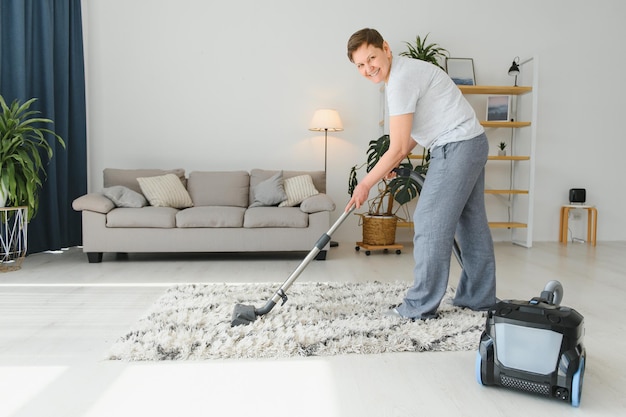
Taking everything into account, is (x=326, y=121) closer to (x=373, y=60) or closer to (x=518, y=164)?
(x=518, y=164)

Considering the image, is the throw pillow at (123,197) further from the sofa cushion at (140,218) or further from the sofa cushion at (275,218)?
the sofa cushion at (275,218)

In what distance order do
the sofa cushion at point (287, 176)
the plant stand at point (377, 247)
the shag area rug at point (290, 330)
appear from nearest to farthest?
the shag area rug at point (290, 330) → the plant stand at point (377, 247) → the sofa cushion at point (287, 176)

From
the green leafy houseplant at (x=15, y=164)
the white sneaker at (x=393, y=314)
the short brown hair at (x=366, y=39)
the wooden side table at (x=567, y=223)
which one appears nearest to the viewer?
the short brown hair at (x=366, y=39)

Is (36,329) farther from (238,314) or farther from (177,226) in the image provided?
(177,226)

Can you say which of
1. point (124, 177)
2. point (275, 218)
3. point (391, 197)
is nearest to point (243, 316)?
point (275, 218)

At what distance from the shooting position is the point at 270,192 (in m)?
4.20

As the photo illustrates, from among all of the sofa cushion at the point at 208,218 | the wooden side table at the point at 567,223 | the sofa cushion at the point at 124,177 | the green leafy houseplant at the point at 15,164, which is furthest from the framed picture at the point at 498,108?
the green leafy houseplant at the point at 15,164

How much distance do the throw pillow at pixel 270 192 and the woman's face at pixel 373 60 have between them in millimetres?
2197

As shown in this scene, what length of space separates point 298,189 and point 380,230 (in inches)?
29.9

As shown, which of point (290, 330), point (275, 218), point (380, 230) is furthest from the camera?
point (380, 230)

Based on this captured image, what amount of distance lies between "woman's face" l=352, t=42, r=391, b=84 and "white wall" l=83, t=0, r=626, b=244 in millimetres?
2883

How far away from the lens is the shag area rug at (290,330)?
184 centimetres

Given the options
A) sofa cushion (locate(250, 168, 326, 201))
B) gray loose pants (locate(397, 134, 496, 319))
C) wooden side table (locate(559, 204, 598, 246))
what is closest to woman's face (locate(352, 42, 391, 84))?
gray loose pants (locate(397, 134, 496, 319))

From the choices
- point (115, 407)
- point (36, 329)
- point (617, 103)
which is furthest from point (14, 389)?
point (617, 103)
